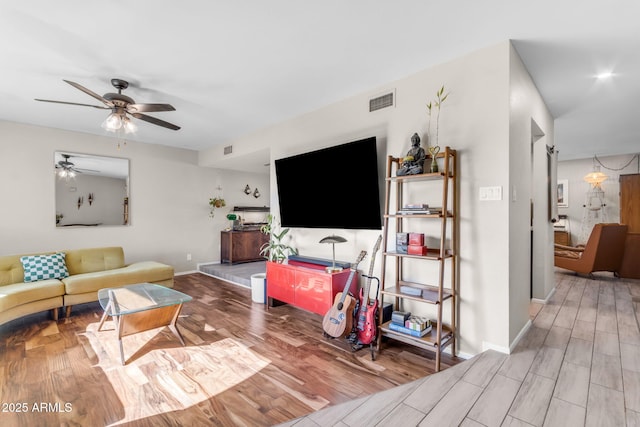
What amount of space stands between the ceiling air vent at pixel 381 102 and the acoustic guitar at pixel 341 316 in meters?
1.71

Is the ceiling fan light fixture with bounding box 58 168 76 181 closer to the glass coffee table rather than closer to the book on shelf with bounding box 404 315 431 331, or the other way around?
the glass coffee table

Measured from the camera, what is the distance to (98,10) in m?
1.90

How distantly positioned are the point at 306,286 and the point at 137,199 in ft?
12.5

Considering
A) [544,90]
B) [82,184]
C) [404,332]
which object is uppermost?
[544,90]

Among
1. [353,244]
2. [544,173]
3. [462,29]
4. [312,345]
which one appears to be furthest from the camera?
[544,173]

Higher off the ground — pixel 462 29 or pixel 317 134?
pixel 462 29

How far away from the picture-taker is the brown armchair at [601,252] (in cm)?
451

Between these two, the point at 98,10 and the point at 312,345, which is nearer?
the point at 98,10

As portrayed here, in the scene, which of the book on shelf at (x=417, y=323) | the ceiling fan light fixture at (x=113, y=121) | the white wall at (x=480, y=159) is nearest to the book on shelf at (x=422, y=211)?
the white wall at (x=480, y=159)

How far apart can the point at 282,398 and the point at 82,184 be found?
15.6ft

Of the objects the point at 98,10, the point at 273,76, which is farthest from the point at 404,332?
the point at 98,10

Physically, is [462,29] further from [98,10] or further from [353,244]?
[98,10]

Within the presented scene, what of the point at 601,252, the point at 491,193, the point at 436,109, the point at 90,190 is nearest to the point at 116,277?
the point at 90,190

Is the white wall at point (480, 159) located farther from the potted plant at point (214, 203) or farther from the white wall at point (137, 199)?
the white wall at point (137, 199)
